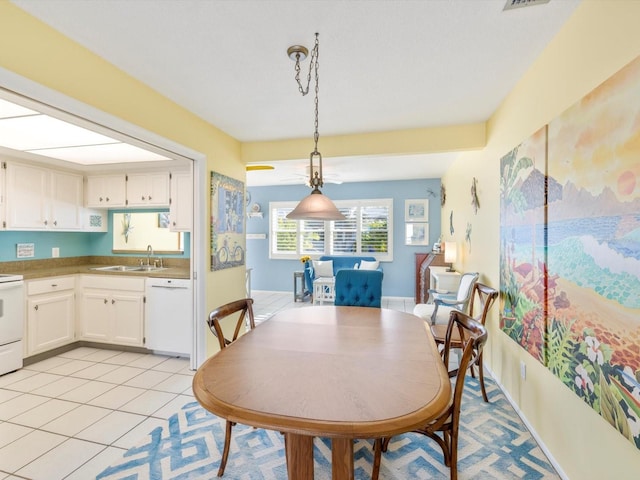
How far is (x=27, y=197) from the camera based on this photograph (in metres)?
3.39

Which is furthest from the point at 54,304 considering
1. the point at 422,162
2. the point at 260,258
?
the point at 422,162

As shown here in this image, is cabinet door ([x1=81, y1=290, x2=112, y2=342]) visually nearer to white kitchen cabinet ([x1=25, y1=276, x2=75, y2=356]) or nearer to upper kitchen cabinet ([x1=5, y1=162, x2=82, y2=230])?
white kitchen cabinet ([x1=25, y1=276, x2=75, y2=356])

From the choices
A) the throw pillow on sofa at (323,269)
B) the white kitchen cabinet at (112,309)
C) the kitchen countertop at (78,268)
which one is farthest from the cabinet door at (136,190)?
the throw pillow on sofa at (323,269)

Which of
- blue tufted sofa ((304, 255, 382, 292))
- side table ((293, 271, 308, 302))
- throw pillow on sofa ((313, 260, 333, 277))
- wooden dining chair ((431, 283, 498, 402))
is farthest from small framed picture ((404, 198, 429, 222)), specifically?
wooden dining chair ((431, 283, 498, 402))

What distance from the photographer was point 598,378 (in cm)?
137

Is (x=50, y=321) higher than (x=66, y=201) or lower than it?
lower

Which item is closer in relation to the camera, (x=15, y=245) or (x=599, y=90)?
(x=599, y=90)

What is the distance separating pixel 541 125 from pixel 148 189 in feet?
13.2

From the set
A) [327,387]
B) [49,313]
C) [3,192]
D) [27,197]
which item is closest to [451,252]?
[327,387]

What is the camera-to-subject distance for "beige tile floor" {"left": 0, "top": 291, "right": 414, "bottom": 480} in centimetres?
186

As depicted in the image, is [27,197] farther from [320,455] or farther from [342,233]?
[342,233]

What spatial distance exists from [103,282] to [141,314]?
→ 2.05 ft

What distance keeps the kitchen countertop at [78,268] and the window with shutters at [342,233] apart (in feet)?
10.6

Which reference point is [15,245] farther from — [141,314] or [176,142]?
[176,142]
